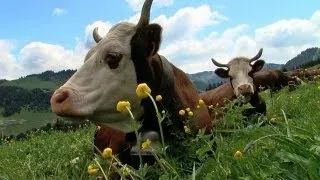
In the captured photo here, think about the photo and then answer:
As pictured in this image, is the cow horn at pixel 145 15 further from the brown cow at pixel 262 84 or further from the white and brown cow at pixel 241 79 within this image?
the brown cow at pixel 262 84

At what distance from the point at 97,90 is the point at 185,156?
1713 millimetres

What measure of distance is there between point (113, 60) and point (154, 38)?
0.69 metres

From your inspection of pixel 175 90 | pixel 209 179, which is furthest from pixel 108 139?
pixel 209 179

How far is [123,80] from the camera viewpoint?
715cm

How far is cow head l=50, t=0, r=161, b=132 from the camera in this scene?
6.75m

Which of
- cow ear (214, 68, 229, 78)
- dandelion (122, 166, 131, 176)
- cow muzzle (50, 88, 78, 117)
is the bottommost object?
dandelion (122, 166, 131, 176)

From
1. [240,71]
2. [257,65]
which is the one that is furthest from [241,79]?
[257,65]

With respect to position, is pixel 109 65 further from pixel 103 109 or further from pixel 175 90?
pixel 175 90

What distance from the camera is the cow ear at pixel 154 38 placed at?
7.38 meters

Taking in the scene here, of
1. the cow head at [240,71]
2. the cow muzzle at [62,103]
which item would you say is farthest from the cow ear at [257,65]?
the cow muzzle at [62,103]

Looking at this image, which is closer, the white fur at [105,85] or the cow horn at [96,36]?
the white fur at [105,85]

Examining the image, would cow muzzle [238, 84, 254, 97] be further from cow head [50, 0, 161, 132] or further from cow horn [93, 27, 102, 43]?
cow head [50, 0, 161, 132]

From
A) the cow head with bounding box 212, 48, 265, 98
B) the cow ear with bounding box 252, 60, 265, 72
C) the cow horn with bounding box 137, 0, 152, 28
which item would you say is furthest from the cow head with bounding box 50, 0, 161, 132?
the cow ear with bounding box 252, 60, 265, 72

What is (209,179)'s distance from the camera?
330 cm
